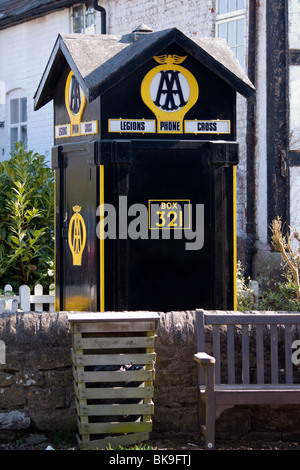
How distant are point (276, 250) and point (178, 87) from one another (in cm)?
379

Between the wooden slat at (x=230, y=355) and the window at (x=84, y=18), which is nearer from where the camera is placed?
the wooden slat at (x=230, y=355)

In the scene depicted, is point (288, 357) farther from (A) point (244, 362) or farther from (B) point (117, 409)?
(B) point (117, 409)

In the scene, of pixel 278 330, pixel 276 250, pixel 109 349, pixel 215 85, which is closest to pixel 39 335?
pixel 109 349

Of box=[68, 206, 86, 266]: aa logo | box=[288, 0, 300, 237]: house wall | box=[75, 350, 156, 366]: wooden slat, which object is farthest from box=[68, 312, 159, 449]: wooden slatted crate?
box=[288, 0, 300, 237]: house wall

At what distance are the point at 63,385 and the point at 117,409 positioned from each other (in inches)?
19.9

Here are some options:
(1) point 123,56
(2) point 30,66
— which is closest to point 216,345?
(1) point 123,56

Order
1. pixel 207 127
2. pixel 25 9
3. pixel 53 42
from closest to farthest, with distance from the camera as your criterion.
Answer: pixel 207 127, pixel 53 42, pixel 25 9

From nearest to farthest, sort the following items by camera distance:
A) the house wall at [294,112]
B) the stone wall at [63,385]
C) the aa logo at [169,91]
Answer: the stone wall at [63,385] → the aa logo at [169,91] → the house wall at [294,112]

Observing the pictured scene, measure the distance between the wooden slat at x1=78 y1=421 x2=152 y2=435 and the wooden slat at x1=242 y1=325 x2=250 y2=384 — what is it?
732mm

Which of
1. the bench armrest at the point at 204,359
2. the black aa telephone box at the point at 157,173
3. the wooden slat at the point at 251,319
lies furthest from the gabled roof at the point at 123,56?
the bench armrest at the point at 204,359

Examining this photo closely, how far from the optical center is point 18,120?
1667 centimetres

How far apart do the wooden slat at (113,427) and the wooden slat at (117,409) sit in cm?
6

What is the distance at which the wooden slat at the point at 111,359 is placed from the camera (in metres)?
5.71

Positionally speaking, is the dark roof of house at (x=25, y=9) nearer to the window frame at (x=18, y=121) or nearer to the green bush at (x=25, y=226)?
the window frame at (x=18, y=121)
